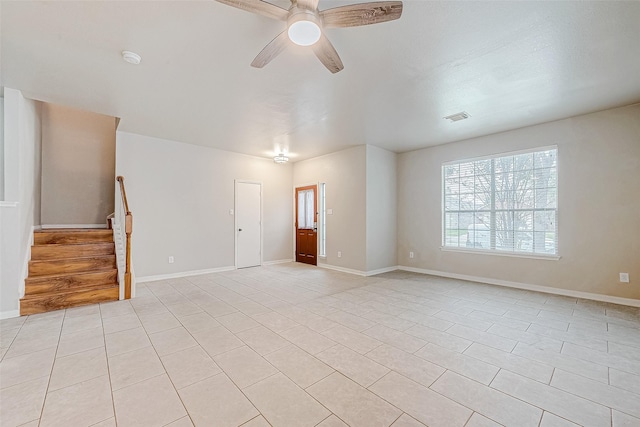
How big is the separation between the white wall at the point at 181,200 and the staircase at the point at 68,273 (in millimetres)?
716

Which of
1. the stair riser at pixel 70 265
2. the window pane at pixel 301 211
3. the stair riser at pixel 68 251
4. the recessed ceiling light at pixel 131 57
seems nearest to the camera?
the recessed ceiling light at pixel 131 57

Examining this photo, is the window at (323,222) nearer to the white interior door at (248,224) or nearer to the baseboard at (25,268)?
the white interior door at (248,224)

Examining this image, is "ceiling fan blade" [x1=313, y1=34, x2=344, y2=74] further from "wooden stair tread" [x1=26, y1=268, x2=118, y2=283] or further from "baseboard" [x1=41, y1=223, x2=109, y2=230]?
"baseboard" [x1=41, y1=223, x2=109, y2=230]

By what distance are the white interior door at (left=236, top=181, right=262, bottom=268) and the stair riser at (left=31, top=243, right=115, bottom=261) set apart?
2448mm

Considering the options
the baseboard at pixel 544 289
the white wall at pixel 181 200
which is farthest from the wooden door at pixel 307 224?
the baseboard at pixel 544 289

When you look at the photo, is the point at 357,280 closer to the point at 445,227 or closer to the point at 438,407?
the point at 445,227

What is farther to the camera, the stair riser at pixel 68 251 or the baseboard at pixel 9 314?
the stair riser at pixel 68 251

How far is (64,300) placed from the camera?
3514mm

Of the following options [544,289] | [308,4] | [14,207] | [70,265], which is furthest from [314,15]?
[544,289]

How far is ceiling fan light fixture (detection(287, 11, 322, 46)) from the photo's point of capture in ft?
5.67

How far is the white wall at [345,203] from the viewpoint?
5.57 meters

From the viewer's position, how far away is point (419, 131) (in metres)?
4.73

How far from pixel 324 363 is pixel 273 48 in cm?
Result: 252

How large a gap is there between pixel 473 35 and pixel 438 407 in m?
2.84
